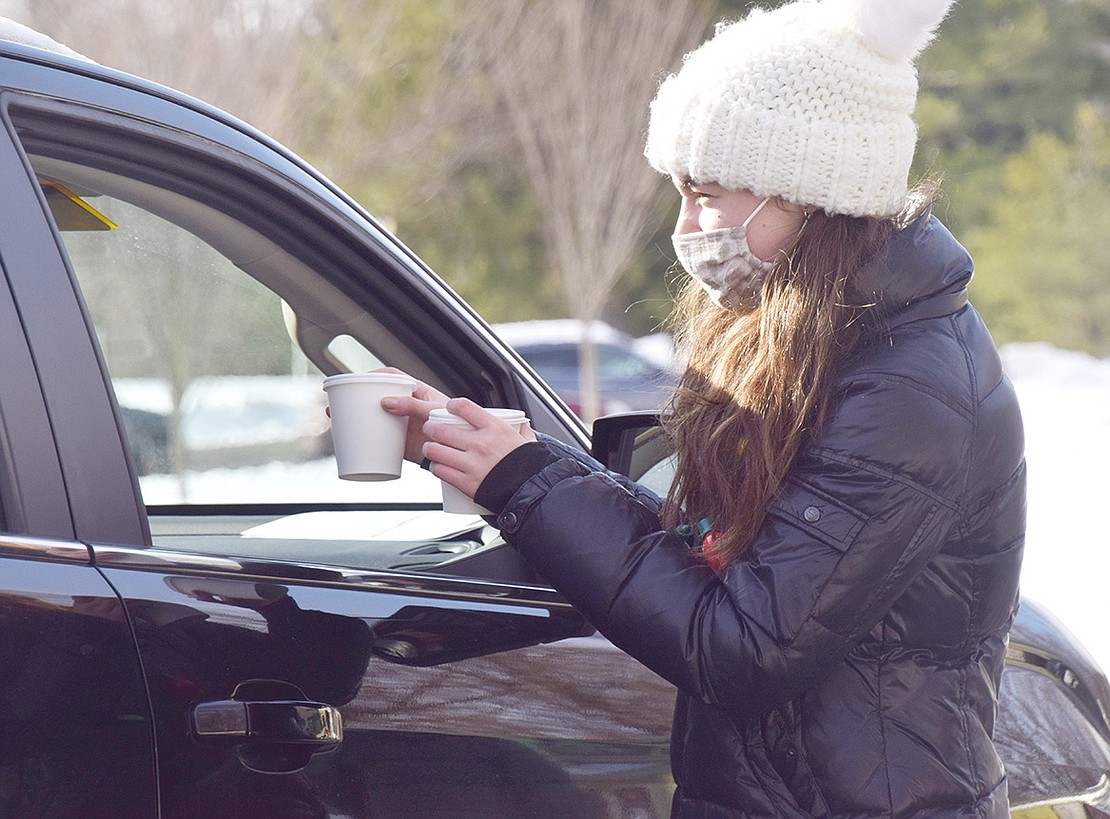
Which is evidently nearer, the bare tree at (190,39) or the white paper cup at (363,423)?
the white paper cup at (363,423)

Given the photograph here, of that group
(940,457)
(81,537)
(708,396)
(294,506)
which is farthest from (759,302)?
(294,506)

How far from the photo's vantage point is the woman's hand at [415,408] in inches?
69.7

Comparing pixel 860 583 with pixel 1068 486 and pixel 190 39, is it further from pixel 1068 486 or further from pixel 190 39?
pixel 1068 486

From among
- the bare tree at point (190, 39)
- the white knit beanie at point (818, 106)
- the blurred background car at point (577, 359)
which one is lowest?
the blurred background car at point (577, 359)

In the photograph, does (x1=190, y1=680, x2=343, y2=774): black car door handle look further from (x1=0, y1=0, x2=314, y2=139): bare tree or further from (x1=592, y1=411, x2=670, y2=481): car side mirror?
(x1=0, y1=0, x2=314, y2=139): bare tree

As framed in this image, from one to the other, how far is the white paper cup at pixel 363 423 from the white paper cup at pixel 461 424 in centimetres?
7

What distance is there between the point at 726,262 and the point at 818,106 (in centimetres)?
24

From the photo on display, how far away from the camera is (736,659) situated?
1.50 metres

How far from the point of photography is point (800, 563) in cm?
149

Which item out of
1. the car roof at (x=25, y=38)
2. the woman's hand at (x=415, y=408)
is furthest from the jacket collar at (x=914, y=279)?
the car roof at (x=25, y=38)

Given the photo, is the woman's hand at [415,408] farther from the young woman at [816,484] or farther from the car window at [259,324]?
the car window at [259,324]

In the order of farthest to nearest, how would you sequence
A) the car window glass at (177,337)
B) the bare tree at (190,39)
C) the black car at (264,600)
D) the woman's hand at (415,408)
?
the bare tree at (190,39) < the car window glass at (177,337) < the woman's hand at (415,408) < the black car at (264,600)

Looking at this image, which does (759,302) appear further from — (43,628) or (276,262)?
(43,628)

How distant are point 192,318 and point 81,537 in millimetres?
2526
